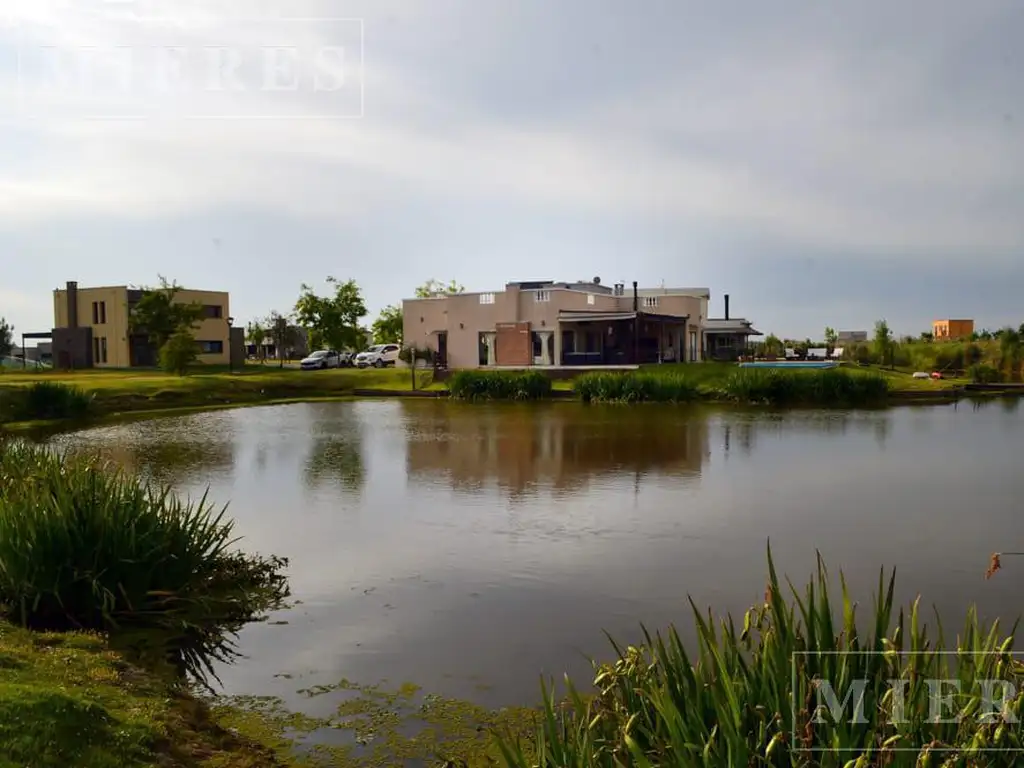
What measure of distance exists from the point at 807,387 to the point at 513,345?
51.0ft

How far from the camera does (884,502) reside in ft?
41.1

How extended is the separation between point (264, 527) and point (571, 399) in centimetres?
2364

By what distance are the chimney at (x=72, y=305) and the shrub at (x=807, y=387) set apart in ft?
138

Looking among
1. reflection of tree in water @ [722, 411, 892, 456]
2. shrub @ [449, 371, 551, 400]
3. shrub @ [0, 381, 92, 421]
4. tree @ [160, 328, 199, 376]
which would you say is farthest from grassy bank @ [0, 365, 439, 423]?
reflection of tree in water @ [722, 411, 892, 456]

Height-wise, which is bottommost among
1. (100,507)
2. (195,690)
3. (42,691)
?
(195,690)

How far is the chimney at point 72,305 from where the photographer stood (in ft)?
181

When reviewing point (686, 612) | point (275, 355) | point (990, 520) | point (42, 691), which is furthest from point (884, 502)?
point (275, 355)

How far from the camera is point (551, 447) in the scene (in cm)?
1925

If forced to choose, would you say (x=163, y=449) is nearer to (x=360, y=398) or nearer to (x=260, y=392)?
(x=360, y=398)

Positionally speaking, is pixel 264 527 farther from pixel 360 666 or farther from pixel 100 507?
pixel 360 666

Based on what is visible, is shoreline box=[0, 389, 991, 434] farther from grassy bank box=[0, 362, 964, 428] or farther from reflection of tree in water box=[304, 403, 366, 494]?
reflection of tree in water box=[304, 403, 366, 494]

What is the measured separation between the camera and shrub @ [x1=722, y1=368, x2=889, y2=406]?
31.7m

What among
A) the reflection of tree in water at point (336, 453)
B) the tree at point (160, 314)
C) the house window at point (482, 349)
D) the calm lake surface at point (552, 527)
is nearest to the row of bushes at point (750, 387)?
the calm lake surface at point (552, 527)

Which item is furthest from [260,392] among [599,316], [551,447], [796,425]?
[796,425]
